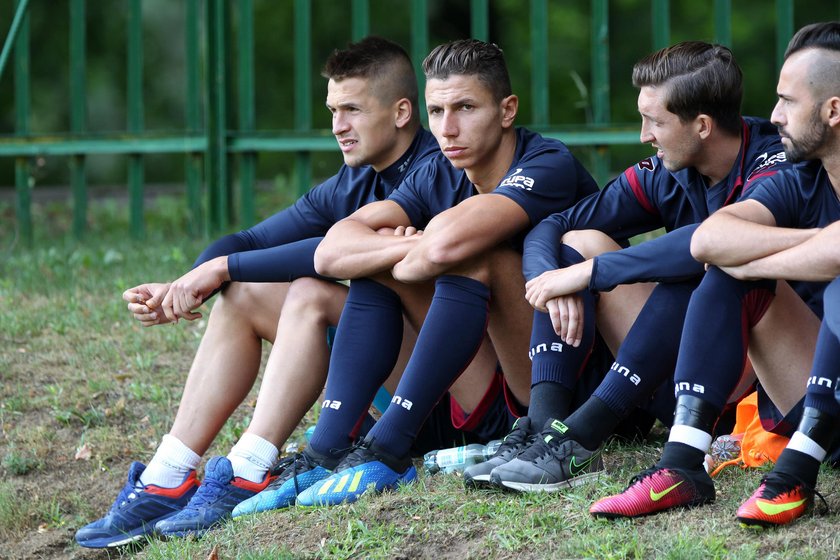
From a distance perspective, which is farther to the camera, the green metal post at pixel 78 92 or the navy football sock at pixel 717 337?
the green metal post at pixel 78 92

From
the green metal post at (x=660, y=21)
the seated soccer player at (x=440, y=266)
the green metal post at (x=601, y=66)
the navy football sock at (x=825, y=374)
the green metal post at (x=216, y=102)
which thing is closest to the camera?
the navy football sock at (x=825, y=374)

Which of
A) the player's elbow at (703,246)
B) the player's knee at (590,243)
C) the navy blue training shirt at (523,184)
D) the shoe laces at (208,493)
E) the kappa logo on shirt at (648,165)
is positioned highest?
the kappa logo on shirt at (648,165)

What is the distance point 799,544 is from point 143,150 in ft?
19.6

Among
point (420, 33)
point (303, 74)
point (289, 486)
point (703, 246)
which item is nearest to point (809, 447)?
point (703, 246)

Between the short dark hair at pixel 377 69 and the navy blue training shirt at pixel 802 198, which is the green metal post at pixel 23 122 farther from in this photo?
the navy blue training shirt at pixel 802 198

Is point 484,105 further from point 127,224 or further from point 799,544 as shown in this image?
point 127,224

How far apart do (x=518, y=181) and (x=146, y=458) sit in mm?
1869

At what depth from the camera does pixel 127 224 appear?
9.16 meters

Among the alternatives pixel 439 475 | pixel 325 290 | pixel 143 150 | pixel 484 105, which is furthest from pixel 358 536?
pixel 143 150

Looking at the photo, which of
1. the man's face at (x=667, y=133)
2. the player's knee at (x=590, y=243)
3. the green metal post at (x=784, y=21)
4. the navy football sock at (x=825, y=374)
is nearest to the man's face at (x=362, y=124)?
the player's knee at (x=590, y=243)

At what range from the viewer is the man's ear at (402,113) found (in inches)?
167

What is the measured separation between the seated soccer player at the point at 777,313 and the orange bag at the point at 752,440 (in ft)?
0.15

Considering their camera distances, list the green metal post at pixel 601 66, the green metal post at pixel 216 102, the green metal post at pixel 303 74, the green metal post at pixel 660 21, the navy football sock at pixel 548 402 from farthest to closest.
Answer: the green metal post at pixel 216 102
the green metal post at pixel 303 74
the green metal post at pixel 601 66
the green metal post at pixel 660 21
the navy football sock at pixel 548 402

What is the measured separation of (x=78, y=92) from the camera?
26.3 ft
